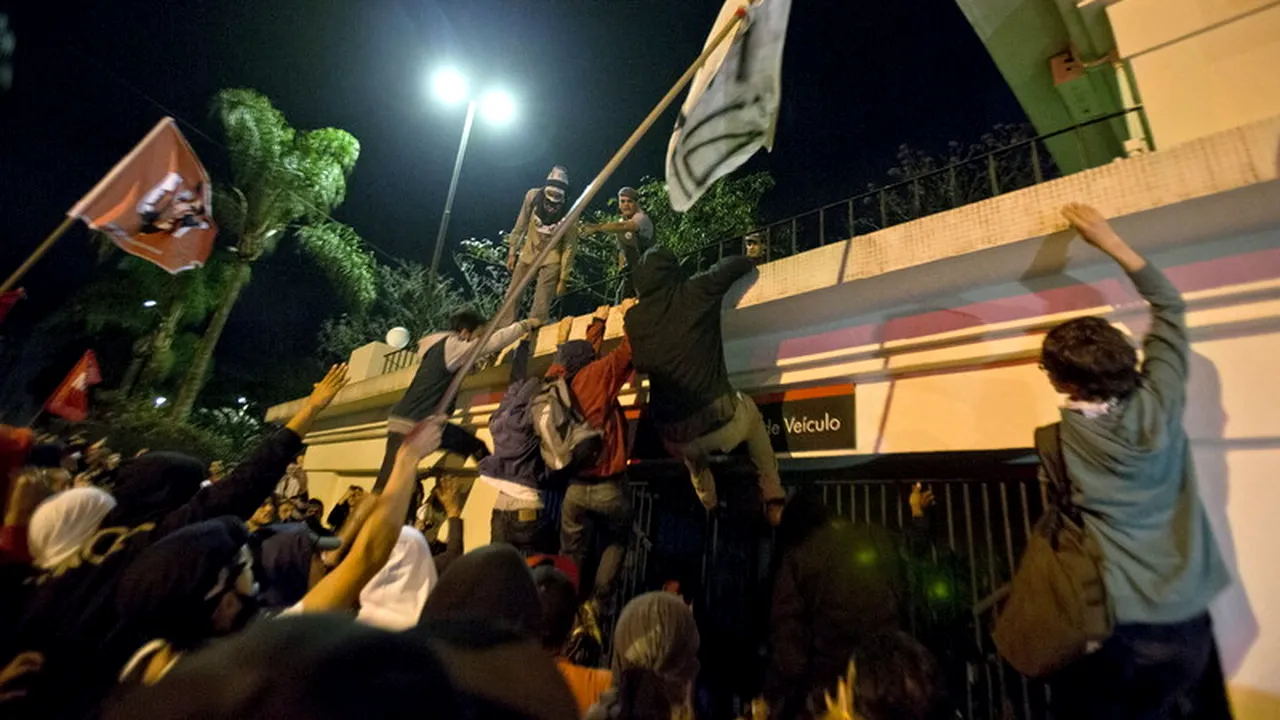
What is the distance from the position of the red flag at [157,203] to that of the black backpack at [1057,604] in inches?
293

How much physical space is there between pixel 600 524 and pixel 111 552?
2812mm

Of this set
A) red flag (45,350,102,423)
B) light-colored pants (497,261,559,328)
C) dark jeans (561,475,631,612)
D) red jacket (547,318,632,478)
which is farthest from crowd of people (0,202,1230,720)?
red flag (45,350,102,423)

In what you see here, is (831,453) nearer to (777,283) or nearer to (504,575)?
(777,283)

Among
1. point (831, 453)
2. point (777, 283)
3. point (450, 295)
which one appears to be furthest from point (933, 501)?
point (450, 295)

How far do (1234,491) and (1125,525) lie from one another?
1.10 metres

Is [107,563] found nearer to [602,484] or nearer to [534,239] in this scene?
[602,484]

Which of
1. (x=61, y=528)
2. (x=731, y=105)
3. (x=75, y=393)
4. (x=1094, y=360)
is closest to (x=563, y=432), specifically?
(x=731, y=105)

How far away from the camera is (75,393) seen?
1180cm

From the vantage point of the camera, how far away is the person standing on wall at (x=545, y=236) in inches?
256

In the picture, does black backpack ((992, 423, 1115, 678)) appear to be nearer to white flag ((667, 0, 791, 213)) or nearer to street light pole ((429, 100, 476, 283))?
white flag ((667, 0, 791, 213))

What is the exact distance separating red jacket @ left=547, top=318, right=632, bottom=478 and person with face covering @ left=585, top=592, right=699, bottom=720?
1832 millimetres

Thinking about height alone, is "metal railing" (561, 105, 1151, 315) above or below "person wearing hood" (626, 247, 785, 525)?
above

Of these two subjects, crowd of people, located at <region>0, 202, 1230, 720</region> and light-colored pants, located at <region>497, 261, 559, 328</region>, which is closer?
crowd of people, located at <region>0, 202, 1230, 720</region>

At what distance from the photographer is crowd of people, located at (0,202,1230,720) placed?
0.88 m
